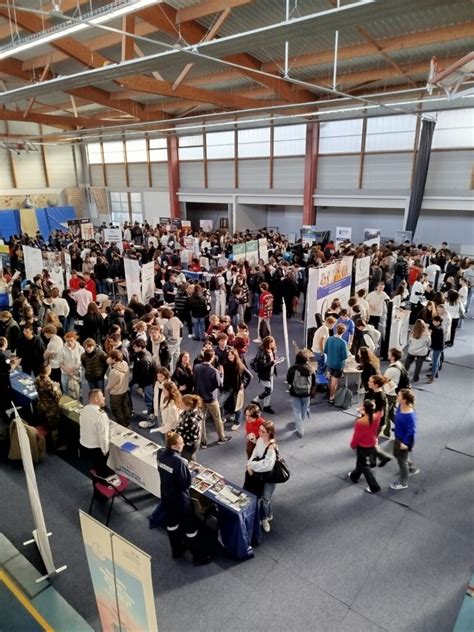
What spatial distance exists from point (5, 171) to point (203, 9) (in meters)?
18.4

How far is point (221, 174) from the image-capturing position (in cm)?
1975

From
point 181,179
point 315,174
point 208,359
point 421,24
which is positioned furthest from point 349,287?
point 181,179

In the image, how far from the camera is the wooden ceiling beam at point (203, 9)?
7.45m

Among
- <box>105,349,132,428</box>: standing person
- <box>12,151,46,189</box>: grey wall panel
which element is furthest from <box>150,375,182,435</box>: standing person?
<box>12,151,46,189</box>: grey wall panel

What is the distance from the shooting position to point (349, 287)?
8.70 metres

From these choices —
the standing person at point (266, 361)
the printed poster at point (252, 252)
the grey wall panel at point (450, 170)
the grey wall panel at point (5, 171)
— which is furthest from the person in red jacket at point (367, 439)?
the grey wall panel at point (5, 171)

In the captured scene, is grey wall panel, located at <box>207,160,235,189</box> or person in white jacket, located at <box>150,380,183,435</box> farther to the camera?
grey wall panel, located at <box>207,160,235,189</box>

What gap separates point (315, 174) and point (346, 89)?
336cm

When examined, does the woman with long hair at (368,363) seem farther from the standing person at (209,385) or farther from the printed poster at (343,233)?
the printed poster at (343,233)

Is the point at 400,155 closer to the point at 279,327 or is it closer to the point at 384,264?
the point at 384,264

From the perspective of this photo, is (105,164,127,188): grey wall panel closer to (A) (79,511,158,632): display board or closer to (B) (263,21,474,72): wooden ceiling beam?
(B) (263,21,474,72): wooden ceiling beam

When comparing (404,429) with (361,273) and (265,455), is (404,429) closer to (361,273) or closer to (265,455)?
(265,455)

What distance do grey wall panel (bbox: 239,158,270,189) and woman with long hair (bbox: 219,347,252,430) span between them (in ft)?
47.4

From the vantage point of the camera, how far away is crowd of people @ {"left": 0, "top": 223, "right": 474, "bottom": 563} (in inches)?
162
